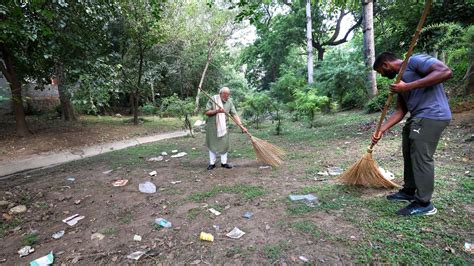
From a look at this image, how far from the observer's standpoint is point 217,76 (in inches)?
830

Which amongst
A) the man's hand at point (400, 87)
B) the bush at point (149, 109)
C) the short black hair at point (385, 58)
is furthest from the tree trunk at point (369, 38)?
the bush at point (149, 109)

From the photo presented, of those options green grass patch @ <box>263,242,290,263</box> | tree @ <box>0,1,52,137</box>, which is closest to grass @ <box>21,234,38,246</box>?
green grass patch @ <box>263,242,290,263</box>

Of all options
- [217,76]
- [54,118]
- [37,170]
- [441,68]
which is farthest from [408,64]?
[217,76]

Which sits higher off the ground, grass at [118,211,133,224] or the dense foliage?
the dense foliage

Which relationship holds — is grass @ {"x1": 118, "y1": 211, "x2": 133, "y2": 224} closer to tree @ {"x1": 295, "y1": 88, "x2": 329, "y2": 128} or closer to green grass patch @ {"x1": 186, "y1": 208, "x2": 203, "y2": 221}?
green grass patch @ {"x1": 186, "y1": 208, "x2": 203, "y2": 221}

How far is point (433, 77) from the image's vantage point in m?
2.51

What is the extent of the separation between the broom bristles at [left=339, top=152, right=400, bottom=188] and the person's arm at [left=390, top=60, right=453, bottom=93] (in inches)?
40.0

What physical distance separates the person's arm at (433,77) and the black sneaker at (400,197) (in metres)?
1.24

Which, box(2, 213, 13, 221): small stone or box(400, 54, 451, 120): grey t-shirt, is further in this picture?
box(2, 213, 13, 221): small stone

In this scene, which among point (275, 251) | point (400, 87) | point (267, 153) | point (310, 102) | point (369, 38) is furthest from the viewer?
point (369, 38)

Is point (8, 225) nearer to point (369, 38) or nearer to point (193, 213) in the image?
point (193, 213)

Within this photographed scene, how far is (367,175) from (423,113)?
3.74ft

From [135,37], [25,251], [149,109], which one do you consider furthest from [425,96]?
[149,109]

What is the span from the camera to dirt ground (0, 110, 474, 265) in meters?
2.60
